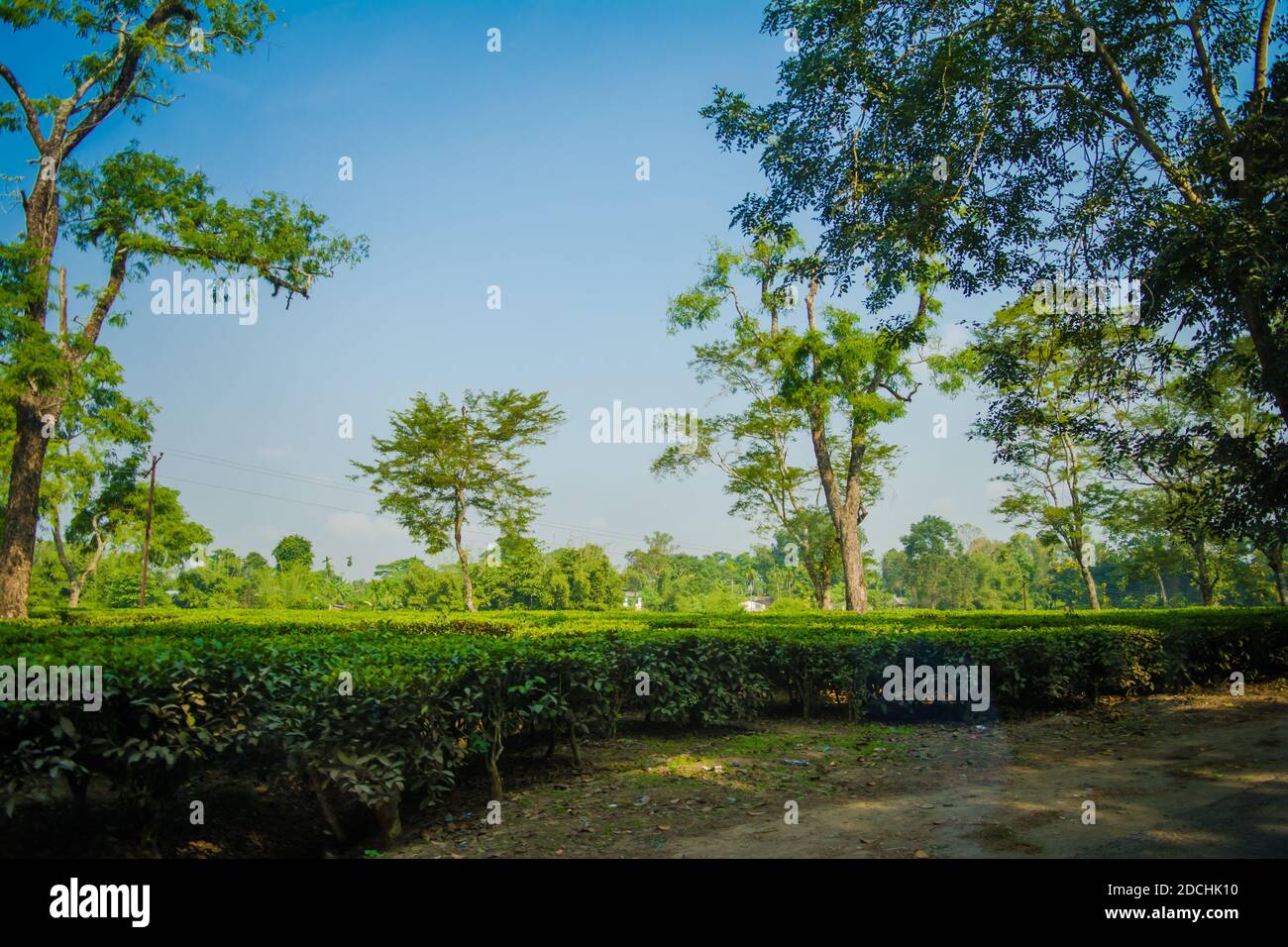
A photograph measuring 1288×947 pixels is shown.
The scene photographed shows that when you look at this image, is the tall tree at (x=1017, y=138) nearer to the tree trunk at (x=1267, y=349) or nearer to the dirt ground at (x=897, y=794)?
the tree trunk at (x=1267, y=349)

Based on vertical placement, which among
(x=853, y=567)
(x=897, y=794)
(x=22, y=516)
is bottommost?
(x=897, y=794)

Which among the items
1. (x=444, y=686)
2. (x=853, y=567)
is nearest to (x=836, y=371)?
(x=853, y=567)

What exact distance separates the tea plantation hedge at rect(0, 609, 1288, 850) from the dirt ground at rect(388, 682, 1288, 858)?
0.45 meters

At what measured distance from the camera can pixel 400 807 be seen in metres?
5.63

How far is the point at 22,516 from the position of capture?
51.8 ft

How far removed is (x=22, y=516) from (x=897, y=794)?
60.8 ft

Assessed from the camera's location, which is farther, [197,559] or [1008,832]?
[197,559]

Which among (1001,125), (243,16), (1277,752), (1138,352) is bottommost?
(1277,752)

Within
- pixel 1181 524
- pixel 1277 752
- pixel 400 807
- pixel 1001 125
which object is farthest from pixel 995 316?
pixel 400 807

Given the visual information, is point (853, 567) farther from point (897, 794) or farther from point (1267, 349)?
point (897, 794)

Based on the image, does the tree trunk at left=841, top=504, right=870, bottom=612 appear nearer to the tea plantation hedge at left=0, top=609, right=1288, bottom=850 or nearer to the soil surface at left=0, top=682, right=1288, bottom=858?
the tea plantation hedge at left=0, top=609, right=1288, bottom=850

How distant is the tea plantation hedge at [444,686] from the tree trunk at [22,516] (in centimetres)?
869
